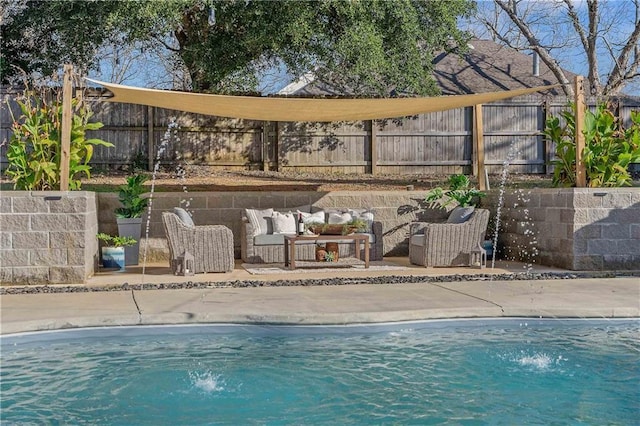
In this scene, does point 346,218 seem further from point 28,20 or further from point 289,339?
point 28,20

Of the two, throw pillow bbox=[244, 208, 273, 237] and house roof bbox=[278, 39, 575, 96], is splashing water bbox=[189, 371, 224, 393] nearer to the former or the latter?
throw pillow bbox=[244, 208, 273, 237]

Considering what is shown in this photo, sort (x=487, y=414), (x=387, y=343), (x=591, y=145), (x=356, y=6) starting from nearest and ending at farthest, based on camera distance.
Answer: (x=487, y=414), (x=387, y=343), (x=591, y=145), (x=356, y=6)

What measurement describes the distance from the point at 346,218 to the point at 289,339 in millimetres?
4442

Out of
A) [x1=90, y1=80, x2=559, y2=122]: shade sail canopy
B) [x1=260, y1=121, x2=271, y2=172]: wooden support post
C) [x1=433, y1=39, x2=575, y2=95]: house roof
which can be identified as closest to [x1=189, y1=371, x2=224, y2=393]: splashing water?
[x1=90, y1=80, x2=559, y2=122]: shade sail canopy

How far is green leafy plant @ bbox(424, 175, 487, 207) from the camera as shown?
10062 mm

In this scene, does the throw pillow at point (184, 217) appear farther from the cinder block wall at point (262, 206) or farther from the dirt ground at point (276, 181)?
the dirt ground at point (276, 181)

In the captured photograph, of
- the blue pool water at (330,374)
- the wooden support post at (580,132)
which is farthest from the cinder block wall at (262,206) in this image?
the blue pool water at (330,374)

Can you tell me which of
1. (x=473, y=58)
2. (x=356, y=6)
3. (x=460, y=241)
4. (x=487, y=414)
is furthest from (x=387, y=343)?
(x=473, y=58)

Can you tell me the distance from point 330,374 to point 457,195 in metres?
6.05

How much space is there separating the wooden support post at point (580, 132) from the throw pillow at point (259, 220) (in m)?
3.65

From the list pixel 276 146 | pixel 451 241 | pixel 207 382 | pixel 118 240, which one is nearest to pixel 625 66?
pixel 276 146

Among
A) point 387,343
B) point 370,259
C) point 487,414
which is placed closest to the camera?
point 487,414

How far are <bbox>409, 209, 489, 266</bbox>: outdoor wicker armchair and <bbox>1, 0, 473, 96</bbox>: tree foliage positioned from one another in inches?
169

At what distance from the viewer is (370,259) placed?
945 cm
